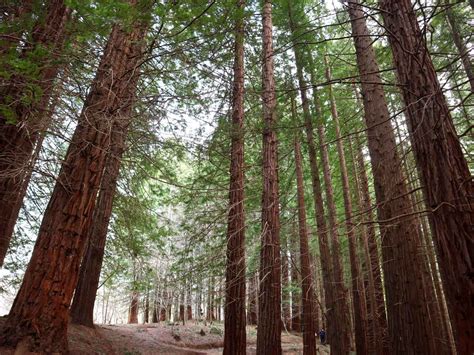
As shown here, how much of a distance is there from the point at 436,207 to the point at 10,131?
598 cm

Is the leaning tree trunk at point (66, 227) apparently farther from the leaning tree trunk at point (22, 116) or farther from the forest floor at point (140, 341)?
the leaning tree trunk at point (22, 116)

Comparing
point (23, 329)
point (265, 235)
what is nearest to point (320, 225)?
point (265, 235)

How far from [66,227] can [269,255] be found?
391cm

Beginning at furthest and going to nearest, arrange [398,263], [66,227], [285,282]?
[285,282] → [398,263] → [66,227]

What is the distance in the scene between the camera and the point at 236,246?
22.7 feet

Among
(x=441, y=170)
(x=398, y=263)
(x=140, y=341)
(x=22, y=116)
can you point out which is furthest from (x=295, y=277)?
(x=441, y=170)

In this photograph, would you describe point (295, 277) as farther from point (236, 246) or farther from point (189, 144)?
point (189, 144)

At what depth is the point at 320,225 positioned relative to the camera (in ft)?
31.5

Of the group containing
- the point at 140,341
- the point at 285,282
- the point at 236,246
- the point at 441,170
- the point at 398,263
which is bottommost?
the point at 140,341

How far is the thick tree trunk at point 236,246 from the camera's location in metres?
6.47

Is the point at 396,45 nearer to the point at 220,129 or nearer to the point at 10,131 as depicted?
the point at 220,129

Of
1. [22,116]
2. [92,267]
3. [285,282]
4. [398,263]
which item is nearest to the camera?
[22,116]

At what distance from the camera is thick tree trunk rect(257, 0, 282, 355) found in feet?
20.5

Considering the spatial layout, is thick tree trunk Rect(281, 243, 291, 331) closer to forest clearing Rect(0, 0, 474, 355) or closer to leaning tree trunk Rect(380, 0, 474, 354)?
forest clearing Rect(0, 0, 474, 355)
